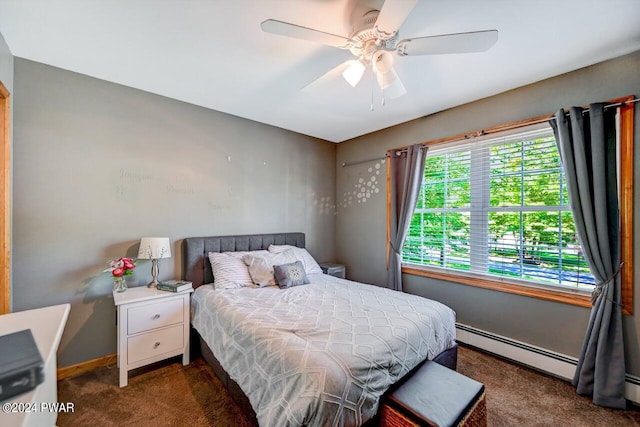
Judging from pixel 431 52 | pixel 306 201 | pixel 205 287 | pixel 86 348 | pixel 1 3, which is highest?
pixel 1 3

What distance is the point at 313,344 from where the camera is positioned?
1.46 meters

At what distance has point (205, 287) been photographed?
2.56 m

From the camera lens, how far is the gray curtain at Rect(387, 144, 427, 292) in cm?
315

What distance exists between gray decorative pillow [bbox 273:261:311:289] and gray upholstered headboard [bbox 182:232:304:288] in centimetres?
63

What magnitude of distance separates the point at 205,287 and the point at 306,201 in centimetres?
183

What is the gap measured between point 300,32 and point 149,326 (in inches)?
94.9

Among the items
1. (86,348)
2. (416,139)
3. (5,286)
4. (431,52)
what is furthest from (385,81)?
(86,348)

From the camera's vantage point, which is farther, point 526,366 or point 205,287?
point 205,287

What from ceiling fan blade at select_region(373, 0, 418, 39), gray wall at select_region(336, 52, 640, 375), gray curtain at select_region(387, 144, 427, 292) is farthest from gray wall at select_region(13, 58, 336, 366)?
ceiling fan blade at select_region(373, 0, 418, 39)

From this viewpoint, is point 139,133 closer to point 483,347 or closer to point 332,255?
point 332,255

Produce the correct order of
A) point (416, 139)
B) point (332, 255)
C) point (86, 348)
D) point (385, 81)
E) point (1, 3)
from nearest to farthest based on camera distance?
point (1, 3) → point (385, 81) → point (86, 348) → point (416, 139) → point (332, 255)

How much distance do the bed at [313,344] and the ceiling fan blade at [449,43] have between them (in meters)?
1.71

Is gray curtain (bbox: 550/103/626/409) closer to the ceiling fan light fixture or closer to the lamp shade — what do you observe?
the ceiling fan light fixture

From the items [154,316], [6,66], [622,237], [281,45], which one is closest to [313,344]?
[154,316]
